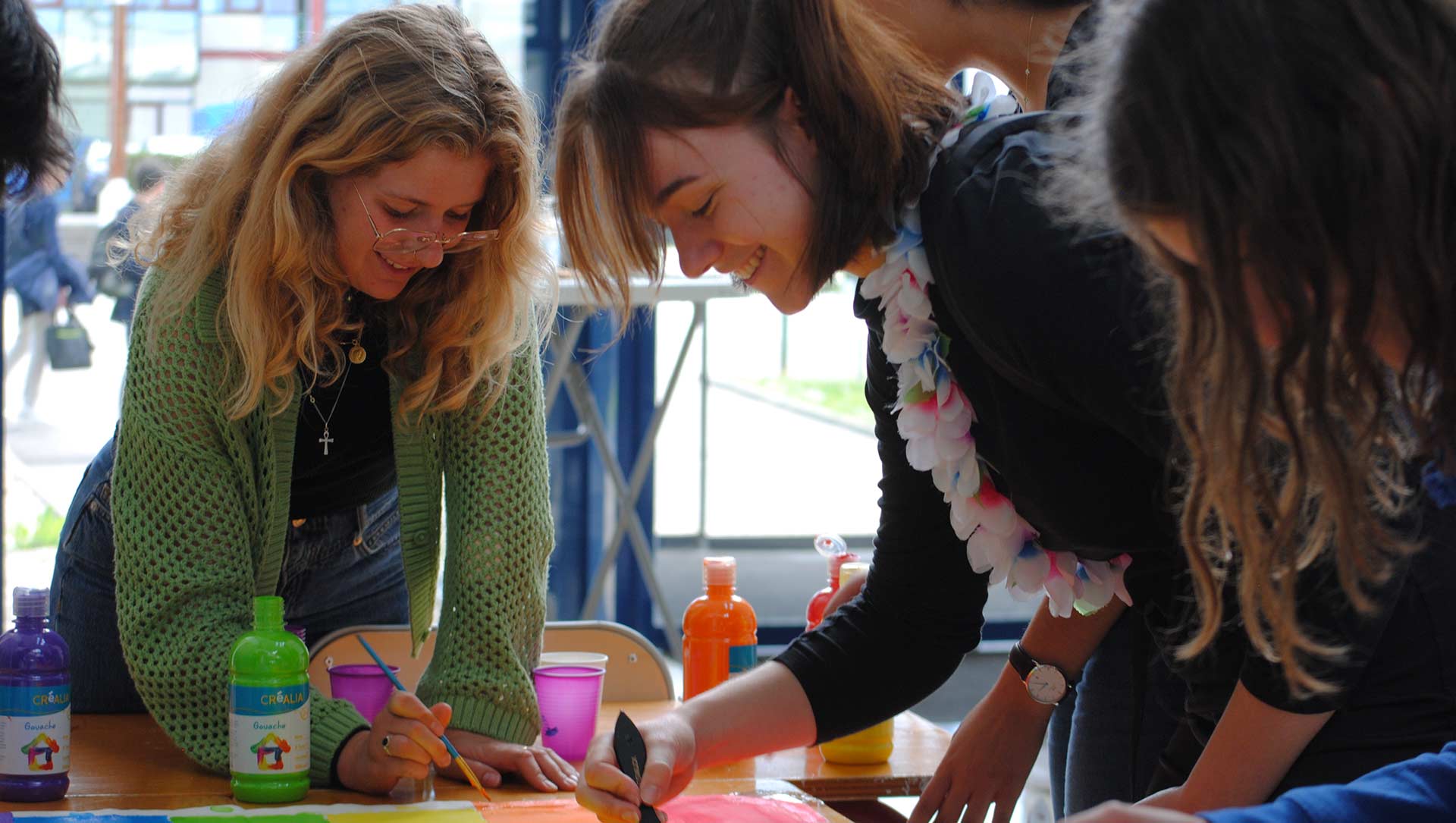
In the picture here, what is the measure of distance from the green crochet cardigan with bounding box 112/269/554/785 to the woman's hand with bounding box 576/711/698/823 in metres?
0.27

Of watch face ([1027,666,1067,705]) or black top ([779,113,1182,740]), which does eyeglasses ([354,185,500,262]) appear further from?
watch face ([1027,666,1067,705])

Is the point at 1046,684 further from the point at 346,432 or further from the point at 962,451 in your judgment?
the point at 346,432

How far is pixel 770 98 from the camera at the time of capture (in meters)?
1.05

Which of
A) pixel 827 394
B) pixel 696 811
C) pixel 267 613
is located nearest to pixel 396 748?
pixel 267 613

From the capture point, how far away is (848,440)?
4730 millimetres

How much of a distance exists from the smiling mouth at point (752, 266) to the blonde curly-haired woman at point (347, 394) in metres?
0.46

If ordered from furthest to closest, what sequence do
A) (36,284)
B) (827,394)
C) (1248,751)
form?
(827,394)
(36,284)
(1248,751)

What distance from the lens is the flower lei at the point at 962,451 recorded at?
3.71 ft

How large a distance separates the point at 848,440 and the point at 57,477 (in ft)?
7.72

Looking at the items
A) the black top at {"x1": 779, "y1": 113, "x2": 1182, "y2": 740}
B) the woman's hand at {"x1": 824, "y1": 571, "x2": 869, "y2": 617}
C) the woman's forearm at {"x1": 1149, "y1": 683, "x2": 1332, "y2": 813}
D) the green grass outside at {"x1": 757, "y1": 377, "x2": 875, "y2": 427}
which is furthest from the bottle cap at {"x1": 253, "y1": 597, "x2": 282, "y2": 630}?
the green grass outside at {"x1": 757, "y1": 377, "x2": 875, "y2": 427}

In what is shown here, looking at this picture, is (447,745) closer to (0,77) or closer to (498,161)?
(498,161)

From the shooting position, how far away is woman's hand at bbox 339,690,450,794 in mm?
1290

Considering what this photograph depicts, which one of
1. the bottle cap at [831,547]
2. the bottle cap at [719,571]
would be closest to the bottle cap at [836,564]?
the bottle cap at [831,547]

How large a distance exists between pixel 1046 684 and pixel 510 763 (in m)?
0.51
